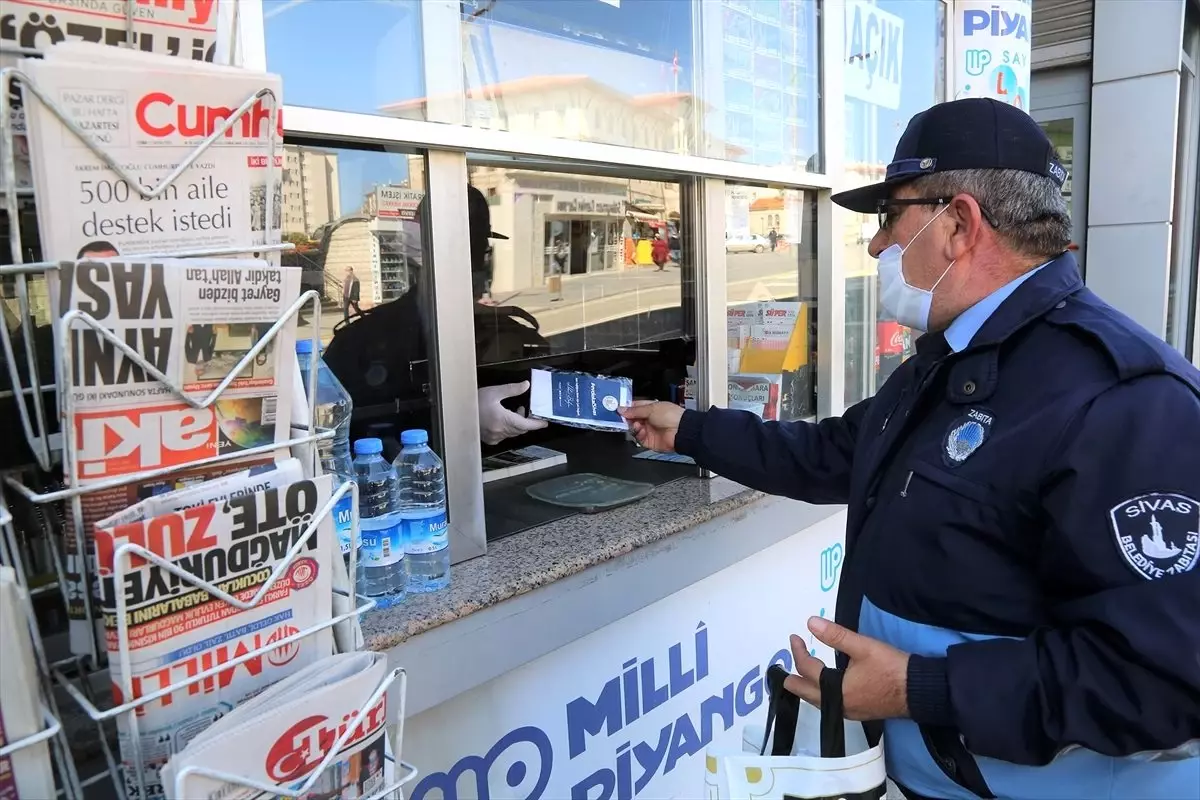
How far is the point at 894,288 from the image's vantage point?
1528mm

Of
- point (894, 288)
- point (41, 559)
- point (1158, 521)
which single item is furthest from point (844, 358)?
point (41, 559)

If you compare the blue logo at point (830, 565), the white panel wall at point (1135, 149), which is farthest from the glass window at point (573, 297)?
A: the white panel wall at point (1135, 149)

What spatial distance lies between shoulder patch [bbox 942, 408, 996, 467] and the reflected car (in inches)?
48.1

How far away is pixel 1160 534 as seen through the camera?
3.40 feet

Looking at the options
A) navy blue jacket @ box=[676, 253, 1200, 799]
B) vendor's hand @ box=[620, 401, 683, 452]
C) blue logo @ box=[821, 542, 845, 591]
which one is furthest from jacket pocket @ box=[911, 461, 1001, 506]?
blue logo @ box=[821, 542, 845, 591]

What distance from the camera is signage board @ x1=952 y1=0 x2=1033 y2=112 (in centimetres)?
337

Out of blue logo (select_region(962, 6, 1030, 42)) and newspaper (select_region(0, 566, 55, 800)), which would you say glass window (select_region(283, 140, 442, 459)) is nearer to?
newspaper (select_region(0, 566, 55, 800))

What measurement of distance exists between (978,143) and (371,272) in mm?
1074

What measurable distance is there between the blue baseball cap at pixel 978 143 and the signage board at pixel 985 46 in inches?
89.8

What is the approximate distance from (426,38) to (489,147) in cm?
23

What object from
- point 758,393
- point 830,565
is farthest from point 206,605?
point 830,565

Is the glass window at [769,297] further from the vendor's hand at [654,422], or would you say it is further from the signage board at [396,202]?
the signage board at [396,202]

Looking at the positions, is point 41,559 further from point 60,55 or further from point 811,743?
point 811,743

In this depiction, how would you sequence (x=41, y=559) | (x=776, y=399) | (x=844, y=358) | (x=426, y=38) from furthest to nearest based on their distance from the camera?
(x=844, y=358) < (x=776, y=399) < (x=426, y=38) < (x=41, y=559)
